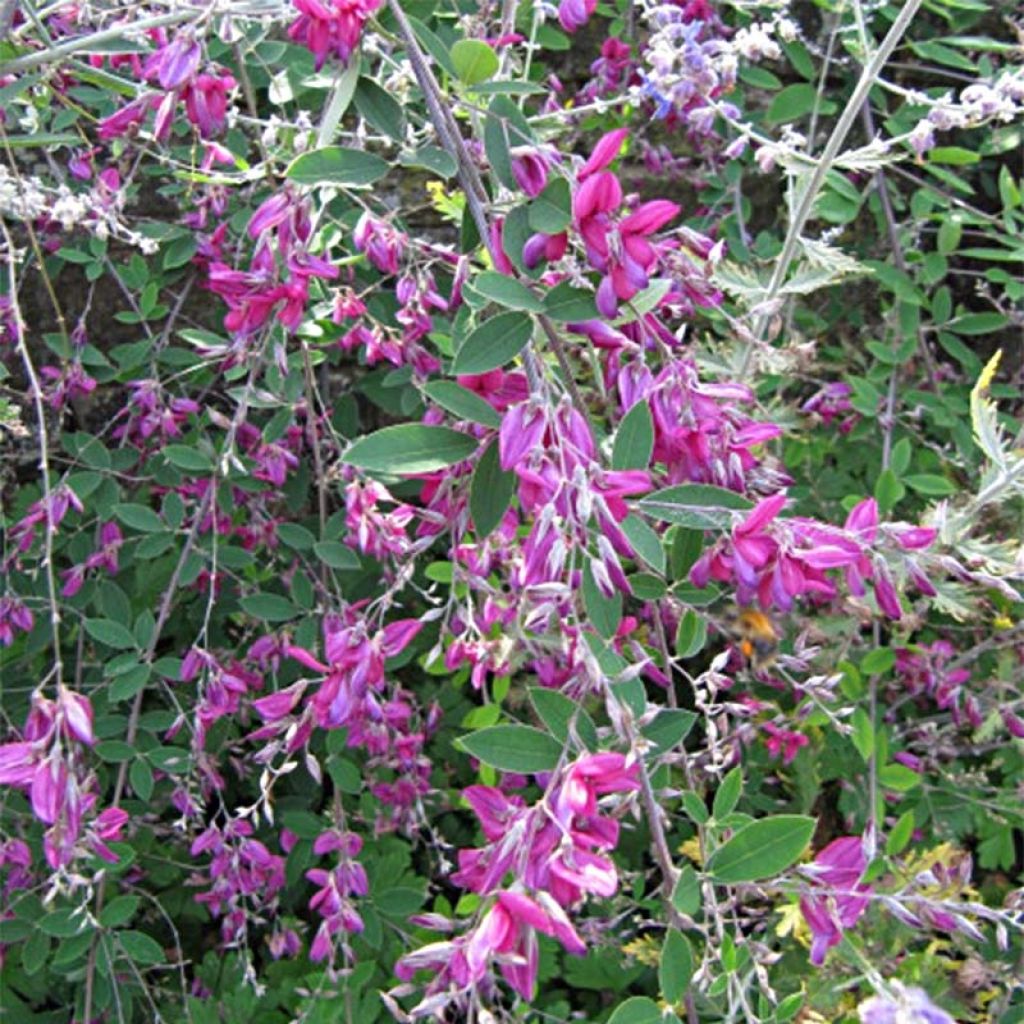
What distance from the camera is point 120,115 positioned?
146 centimetres

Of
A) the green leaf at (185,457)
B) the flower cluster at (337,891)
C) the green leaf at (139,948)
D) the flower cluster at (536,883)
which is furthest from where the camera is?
the green leaf at (185,457)

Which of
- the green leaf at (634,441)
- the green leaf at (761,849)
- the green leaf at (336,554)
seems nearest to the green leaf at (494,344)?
the green leaf at (634,441)

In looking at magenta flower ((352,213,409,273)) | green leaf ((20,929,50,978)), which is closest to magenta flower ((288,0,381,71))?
magenta flower ((352,213,409,273))

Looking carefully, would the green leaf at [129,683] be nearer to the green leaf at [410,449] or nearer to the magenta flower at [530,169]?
the green leaf at [410,449]

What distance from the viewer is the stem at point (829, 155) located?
153 centimetres

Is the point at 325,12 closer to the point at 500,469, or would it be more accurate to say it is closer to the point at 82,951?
the point at 500,469

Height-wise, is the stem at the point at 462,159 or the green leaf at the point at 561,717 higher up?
the stem at the point at 462,159

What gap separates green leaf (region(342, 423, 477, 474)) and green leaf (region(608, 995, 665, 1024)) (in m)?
0.48

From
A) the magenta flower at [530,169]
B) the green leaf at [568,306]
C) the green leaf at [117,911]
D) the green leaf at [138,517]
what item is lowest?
the green leaf at [117,911]

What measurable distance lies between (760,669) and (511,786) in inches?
16.7

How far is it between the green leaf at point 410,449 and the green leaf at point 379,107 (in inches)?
10.9

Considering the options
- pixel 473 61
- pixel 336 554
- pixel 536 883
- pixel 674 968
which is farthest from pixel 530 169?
pixel 336 554

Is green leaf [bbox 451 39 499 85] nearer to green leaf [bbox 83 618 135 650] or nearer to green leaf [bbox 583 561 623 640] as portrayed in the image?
green leaf [bbox 583 561 623 640]

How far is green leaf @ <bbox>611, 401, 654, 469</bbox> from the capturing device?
1.07 metres
